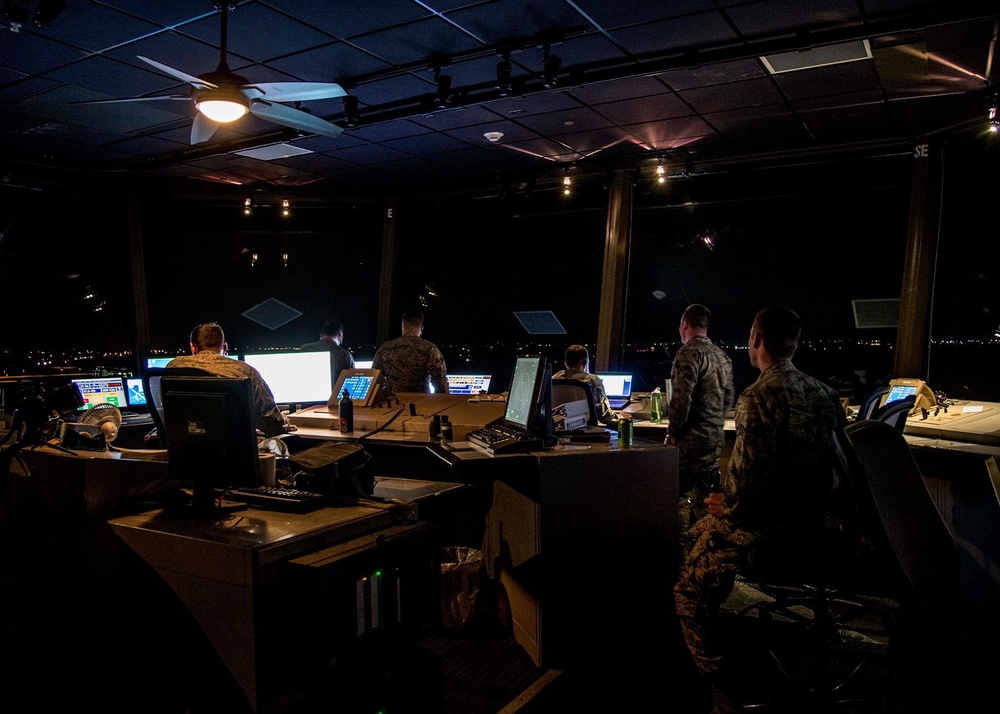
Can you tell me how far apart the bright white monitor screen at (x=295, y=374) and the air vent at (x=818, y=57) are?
3.72 m

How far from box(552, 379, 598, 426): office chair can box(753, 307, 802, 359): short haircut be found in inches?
52.3

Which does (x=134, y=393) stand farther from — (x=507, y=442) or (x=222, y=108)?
(x=507, y=442)

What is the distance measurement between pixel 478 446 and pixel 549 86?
2532 mm

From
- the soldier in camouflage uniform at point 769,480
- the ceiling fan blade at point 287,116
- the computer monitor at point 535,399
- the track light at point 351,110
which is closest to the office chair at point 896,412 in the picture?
the soldier in camouflage uniform at point 769,480

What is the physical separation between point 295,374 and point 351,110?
200 centimetres

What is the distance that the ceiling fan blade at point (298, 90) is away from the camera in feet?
12.6

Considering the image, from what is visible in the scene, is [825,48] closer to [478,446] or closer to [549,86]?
[549,86]

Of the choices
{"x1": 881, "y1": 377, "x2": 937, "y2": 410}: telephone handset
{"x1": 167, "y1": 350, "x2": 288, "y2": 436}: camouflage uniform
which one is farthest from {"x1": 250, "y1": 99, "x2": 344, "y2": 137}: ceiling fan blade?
{"x1": 881, "y1": 377, "x2": 937, "y2": 410}: telephone handset

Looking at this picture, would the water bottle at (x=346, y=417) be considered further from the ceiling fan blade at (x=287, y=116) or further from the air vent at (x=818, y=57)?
the air vent at (x=818, y=57)

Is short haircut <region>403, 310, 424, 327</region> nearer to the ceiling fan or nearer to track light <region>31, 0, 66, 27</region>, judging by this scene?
the ceiling fan

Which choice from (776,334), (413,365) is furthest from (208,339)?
(776,334)

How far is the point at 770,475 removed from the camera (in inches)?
103

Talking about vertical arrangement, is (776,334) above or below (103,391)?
above

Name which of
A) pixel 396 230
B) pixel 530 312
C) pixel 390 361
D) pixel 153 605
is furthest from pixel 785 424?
pixel 396 230
